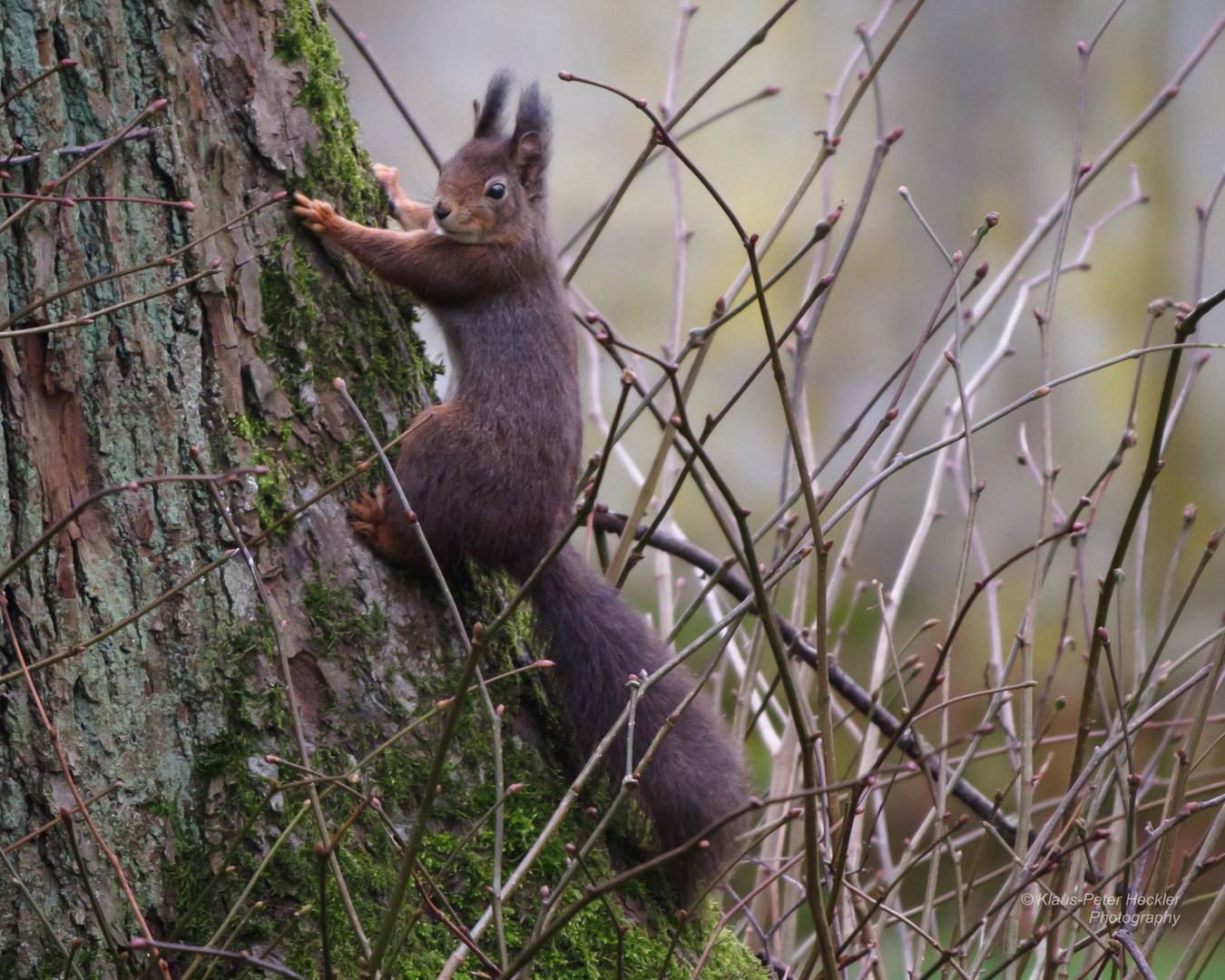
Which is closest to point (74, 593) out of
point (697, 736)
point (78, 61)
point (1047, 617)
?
point (78, 61)

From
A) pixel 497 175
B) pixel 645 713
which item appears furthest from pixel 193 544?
pixel 497 175

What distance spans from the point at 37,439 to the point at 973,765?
4.61m

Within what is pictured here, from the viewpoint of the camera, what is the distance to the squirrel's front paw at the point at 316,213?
1.42m

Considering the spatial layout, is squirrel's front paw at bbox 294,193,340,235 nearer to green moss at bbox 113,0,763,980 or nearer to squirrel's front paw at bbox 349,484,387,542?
green moss at bbox 113,0,763,980

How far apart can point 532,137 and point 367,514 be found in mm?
894

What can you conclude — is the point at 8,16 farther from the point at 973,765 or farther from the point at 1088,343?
the point at 1088,343

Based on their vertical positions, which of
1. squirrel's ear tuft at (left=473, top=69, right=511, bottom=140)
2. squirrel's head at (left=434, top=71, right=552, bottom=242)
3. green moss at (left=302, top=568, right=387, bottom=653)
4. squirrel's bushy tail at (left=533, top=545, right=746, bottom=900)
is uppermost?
squirrel's ear tuft at (left=473, top=69, right=511, bottom=140)

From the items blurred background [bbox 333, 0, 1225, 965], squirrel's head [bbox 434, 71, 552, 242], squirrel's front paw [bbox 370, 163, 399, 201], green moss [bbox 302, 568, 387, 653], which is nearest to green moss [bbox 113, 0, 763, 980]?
green moss [bbox 302, 568, 387, 653]

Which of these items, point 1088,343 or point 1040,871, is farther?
point 1088,343

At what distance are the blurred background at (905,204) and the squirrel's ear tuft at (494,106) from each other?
10.4 ft

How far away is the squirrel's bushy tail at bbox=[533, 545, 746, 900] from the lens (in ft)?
4.59

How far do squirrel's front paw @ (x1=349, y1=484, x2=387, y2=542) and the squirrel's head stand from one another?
1.96 ft

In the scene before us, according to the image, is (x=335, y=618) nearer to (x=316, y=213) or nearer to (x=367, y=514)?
(x=367, y=514)

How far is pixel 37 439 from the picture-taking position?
3.75 ft
